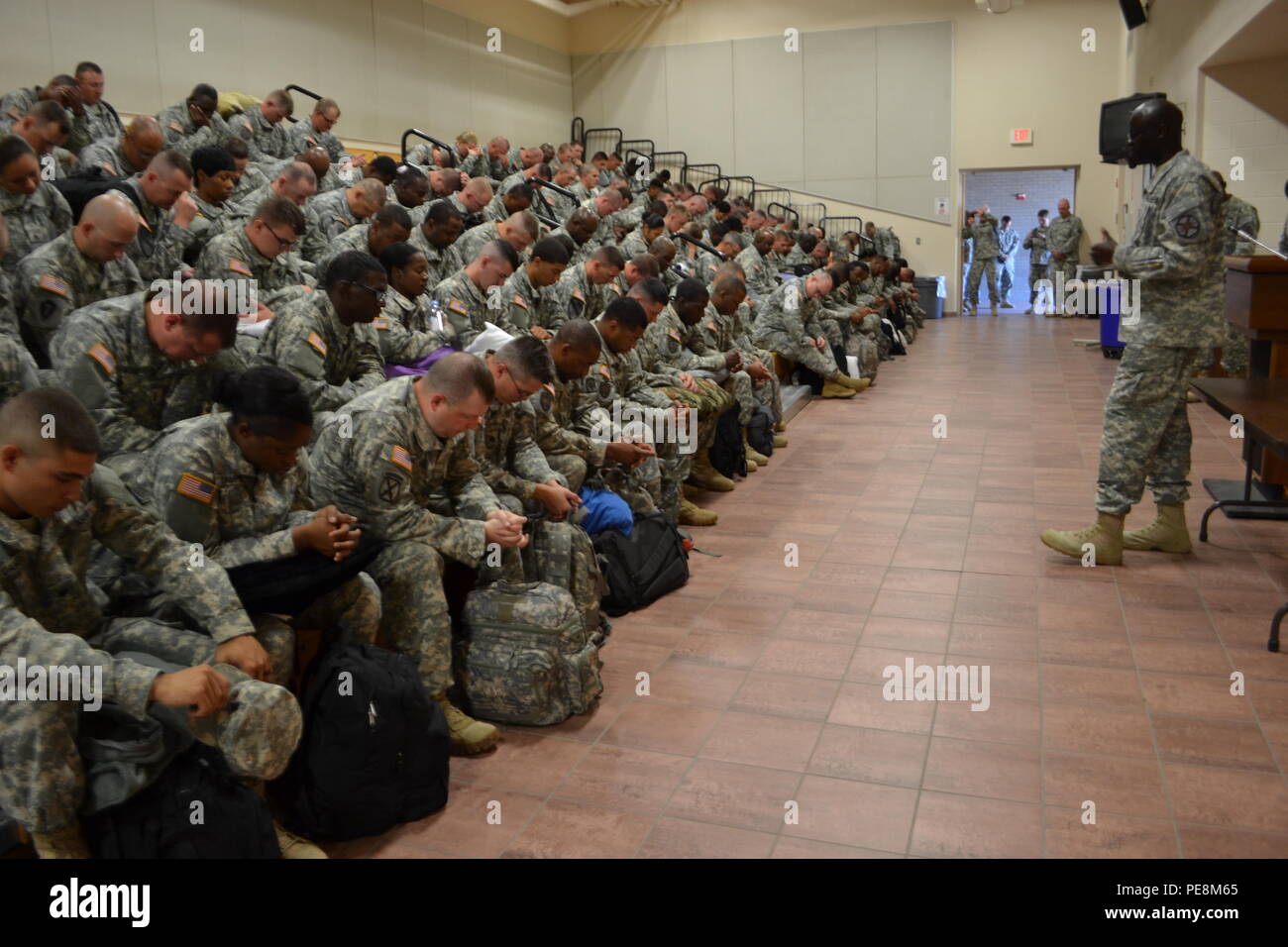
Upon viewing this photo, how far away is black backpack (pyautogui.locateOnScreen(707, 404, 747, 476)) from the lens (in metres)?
6.27

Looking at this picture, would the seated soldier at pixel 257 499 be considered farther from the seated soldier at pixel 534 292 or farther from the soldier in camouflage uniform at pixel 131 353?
the seated soldier at pixel 534 292

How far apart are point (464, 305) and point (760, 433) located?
2.37 metres

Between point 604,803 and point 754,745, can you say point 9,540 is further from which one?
point 754,745

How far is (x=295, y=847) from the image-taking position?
2.46m

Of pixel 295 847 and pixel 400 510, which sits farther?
pixel 400 510

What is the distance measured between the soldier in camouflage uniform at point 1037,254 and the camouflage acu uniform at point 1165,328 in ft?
41.7

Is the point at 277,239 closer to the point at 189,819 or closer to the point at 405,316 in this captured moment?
the point at 405,316

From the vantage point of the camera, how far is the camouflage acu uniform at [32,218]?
4.43 meters

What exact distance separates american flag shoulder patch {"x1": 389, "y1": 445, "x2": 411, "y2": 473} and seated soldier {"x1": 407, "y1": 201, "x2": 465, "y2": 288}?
9.94 ft

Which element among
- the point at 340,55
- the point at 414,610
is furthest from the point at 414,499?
the point at 340,55

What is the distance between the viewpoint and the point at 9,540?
7.15 ft

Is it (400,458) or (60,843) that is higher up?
(400,458)

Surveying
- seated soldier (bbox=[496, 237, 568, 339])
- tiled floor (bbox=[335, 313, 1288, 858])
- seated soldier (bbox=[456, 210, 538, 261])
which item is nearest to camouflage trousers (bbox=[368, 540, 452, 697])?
tiled floor (bbox=[335, 313, 1288, 858])

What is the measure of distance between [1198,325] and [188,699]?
3.96m
